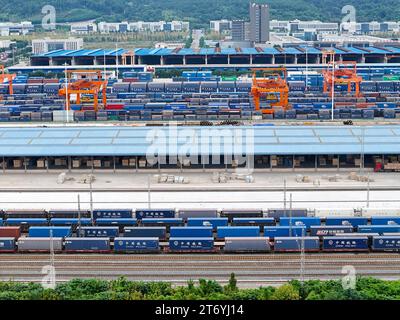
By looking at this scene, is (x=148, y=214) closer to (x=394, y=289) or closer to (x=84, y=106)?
(x=394, y=289)

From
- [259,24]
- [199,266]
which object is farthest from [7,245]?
[259,24]

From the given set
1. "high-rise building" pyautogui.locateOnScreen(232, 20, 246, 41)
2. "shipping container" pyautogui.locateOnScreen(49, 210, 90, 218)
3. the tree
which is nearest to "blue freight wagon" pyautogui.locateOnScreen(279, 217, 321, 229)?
the tree

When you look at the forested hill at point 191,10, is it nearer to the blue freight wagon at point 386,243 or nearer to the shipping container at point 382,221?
the shipping container at point 382,221

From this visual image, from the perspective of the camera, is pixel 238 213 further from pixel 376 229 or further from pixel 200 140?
pixel 200 140

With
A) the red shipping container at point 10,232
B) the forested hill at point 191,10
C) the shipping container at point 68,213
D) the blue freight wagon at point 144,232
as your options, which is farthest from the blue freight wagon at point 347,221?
the forested hill at point 191,10

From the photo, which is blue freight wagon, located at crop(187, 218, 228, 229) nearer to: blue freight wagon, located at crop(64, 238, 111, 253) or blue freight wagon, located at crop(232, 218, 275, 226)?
blue freight wagon, located at crop(232, 218, 275, 226)
